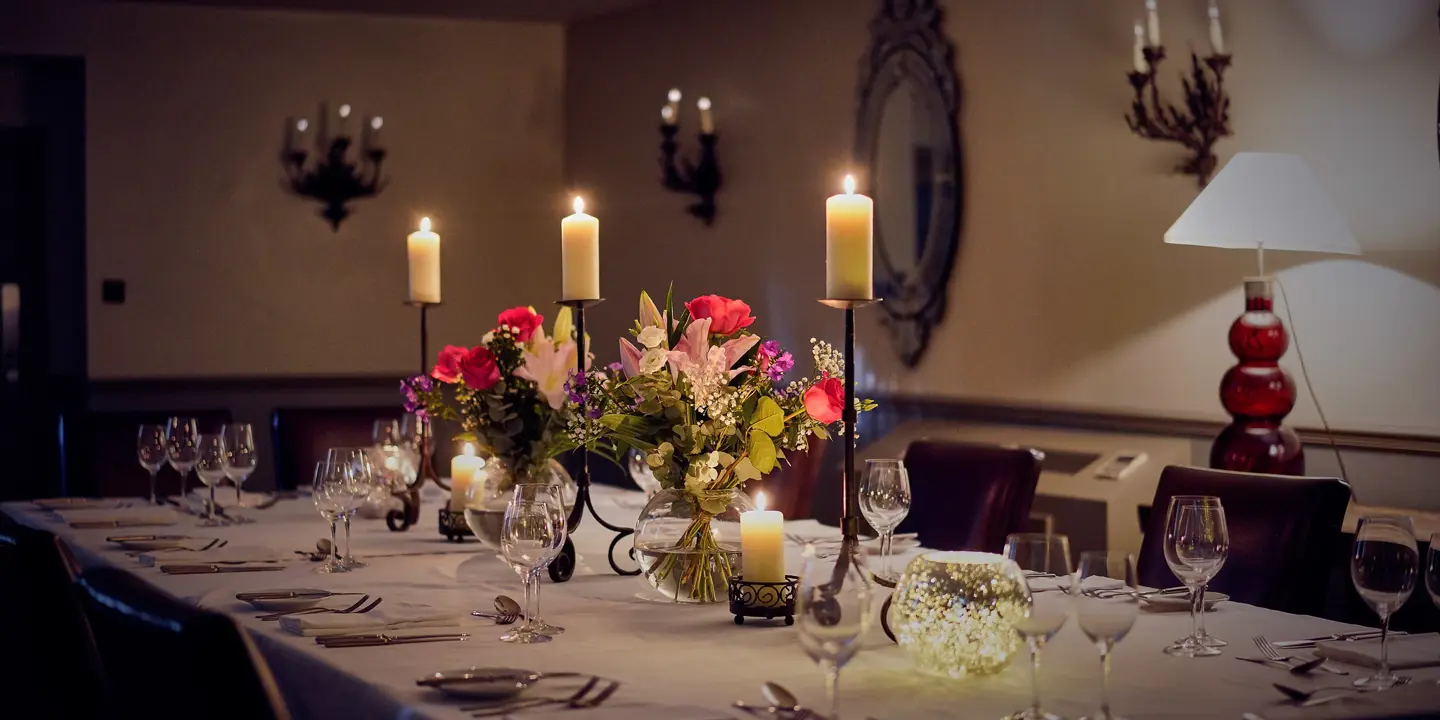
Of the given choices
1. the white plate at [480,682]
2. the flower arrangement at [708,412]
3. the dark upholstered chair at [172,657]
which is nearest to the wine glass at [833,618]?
the white plate at [480,682]

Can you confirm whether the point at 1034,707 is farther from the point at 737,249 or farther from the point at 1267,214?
the point at 737,249

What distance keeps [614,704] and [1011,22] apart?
3408 mm

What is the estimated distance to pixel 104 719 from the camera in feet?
6.34

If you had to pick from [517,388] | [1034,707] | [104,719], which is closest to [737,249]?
[517,388]

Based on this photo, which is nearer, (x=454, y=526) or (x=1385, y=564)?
(x=1385, y=564)

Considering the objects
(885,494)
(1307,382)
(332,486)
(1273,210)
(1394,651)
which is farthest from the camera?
(1307,382)

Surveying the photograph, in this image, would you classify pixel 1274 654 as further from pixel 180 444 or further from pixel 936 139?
pixel 936 139

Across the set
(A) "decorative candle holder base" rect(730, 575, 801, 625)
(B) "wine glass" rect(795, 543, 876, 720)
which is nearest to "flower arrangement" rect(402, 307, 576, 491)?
(A) "decorative candle holder base" rect(730, 575, 801, 625)

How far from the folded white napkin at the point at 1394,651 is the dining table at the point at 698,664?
0.02 meters

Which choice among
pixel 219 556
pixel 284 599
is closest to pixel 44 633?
pixel 284 599

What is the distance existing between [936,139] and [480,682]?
350 centimetres

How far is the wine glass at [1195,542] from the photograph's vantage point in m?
1.72

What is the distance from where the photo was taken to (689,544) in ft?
6.72

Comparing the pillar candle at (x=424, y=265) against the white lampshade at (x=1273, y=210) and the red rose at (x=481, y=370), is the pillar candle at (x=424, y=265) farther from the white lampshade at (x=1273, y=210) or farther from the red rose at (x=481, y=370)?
the white lampshade at (x=1273, y=210)
